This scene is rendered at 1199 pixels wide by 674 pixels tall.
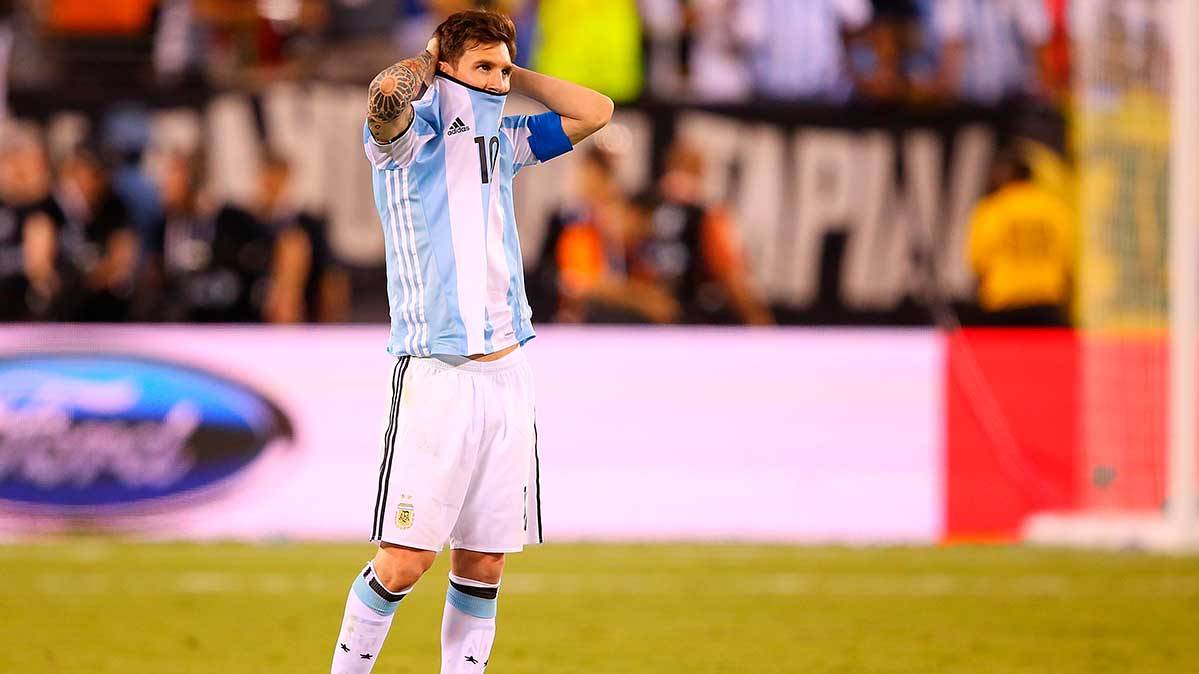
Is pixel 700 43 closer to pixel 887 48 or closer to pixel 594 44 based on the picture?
pixel 594 44

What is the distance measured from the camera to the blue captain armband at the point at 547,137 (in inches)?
212

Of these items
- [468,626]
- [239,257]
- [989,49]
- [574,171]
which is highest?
[989,49]

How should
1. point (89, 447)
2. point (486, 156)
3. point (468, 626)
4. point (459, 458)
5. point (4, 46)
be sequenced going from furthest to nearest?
point (4, 46), point (89, 447), point (468, 626), point (486, 156), point (459, 458)

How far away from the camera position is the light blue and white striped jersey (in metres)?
5.05

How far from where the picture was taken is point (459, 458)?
5.03 m

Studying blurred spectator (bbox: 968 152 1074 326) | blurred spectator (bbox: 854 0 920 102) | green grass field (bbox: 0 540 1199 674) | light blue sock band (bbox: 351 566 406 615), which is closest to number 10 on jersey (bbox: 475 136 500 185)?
light blue sock band (bbox: 351 566 406 615)

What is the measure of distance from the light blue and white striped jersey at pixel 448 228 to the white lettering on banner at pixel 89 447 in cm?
641

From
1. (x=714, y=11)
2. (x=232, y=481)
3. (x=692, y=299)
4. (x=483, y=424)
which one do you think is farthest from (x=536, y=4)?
(x=483, y=424)

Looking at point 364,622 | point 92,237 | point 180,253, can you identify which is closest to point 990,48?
point 180,253

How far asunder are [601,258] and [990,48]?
11.8 ft

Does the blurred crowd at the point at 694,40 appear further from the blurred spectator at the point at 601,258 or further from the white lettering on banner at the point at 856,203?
the blurred spectator at the point at 601,258

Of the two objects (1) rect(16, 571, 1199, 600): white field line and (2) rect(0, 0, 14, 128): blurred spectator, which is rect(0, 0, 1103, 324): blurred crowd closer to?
Result: (2) rect(0, 0, 14, 128): blurred spectator

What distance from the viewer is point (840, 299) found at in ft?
43.2

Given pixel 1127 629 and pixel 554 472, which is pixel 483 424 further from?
pixel 554 472
